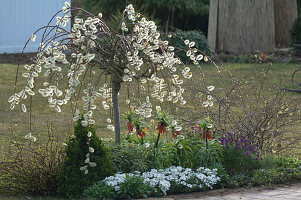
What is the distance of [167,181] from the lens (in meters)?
4.46

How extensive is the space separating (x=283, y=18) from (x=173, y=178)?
12.9m

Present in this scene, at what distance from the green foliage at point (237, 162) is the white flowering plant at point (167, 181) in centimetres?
39

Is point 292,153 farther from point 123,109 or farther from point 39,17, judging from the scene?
point 39,17

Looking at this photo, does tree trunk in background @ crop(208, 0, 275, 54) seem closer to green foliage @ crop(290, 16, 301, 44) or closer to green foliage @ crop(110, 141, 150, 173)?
green foliage @ crop(290, 16, 301, 44)

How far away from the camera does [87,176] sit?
14.4 feet

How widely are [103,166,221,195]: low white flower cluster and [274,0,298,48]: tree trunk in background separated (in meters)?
12.4

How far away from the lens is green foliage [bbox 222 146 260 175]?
5.11 meters

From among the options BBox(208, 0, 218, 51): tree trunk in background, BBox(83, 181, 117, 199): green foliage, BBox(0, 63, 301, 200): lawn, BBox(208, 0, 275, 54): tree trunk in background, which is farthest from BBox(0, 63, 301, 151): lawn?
BBox(208, 0, 218, 51): tree trunk in background

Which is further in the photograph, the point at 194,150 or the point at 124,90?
the point at 124,90

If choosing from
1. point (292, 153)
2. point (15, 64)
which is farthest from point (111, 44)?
point (15, 64)

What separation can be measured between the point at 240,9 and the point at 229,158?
1004cm

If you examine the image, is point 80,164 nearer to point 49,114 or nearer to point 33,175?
point 33,175

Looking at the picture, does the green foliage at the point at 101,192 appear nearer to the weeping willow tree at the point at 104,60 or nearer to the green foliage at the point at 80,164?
the green foliage at the point at 80,164

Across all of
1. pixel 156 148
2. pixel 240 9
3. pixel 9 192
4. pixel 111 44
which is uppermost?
pixel 240 9
